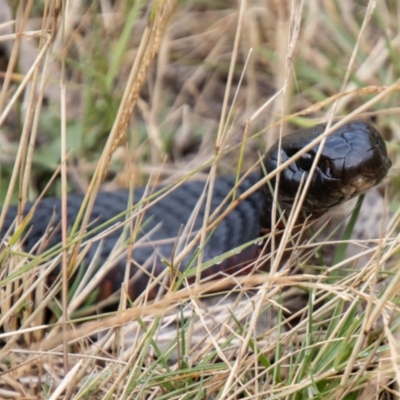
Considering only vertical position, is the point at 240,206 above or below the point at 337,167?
below

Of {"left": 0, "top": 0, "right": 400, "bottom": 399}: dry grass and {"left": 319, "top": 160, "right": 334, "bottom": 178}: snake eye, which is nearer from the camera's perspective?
{"left": 0, "top": 0, "right": 400, "bottom": 399}: dry grass

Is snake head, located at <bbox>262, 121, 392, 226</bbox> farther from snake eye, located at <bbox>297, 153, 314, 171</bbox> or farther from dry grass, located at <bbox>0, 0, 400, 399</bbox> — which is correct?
dry grass, located at <bbox>0, 0, 400, 399</bbox>

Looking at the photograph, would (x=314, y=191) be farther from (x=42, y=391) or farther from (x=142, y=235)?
(x=42, y=391)

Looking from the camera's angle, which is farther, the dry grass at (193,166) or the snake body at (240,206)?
the snake body at (240,206)

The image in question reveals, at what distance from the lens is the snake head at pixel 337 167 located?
2.46 metres

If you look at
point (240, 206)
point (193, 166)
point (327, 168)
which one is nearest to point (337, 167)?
point (327, 168)

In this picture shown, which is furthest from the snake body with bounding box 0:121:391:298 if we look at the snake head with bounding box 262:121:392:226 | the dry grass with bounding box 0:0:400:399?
the dry grass with bounding box 0:0:400:399

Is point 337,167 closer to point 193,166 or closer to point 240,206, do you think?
point 240,206

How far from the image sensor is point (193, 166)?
3.79 metres

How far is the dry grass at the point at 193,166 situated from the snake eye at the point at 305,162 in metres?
0.19

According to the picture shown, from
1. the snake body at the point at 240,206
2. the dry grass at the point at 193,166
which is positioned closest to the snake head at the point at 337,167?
the snake body at the point at 240,206

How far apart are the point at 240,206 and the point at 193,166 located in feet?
2.31

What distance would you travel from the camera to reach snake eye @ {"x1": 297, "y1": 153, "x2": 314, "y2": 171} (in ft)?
8.41

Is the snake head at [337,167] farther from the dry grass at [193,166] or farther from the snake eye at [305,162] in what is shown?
the dry grass at [193,166]
